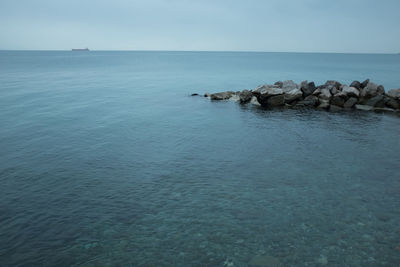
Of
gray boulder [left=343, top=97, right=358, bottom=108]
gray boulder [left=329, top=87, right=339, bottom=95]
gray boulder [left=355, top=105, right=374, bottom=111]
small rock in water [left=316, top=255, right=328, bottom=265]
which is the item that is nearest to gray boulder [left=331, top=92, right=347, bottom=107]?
gray boulder [left=343, top=97, right=358, bottom=108]

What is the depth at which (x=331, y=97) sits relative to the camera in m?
46.6

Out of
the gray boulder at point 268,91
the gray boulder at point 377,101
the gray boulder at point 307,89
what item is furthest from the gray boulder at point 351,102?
the gray boulder at point 268,91

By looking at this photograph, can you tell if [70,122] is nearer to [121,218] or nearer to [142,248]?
[121,218]

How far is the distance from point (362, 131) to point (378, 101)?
15493 mm

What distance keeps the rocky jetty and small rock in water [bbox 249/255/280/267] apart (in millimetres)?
38388

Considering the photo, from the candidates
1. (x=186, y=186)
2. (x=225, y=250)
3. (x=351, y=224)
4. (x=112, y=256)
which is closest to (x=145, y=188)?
(x=186, y=186)

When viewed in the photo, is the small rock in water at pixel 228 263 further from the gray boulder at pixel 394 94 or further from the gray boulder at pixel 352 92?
the gray boulder at pixel 394 94

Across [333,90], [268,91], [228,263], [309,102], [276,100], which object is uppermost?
[333,90]

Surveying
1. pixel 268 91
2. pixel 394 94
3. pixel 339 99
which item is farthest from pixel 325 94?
pixel 394 94

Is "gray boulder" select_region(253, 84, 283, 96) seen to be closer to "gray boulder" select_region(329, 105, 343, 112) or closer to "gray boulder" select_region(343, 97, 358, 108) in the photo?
"gray boulder" select_region(329, 105, 343, 112)

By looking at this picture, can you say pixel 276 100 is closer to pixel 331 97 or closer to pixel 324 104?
pixel 324 104

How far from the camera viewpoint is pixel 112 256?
1298 centimetres

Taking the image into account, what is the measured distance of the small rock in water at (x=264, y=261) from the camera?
1247 centimetres

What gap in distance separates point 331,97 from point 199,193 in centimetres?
3707
